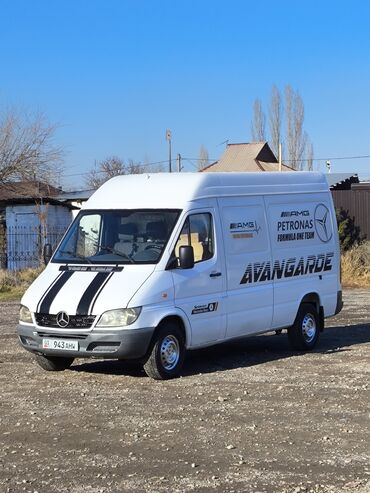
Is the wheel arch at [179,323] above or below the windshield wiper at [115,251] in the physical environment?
below

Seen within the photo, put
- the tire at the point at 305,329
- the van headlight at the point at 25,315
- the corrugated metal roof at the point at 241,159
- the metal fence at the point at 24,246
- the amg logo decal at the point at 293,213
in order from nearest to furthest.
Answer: the van headlight at the point at 25,315 < the amg logo decal at the point at 293,213 < the tire at the point at 305,329 < the metal fence at the point at 24,246 < the corrugated metal roof at the point at 241,159

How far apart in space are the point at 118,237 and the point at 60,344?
5.18ft

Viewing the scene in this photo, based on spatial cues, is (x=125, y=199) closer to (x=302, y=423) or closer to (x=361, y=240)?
(x=302, y=423)

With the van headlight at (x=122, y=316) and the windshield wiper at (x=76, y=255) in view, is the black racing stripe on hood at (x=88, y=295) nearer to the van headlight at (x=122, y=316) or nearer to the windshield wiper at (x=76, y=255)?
the van headlight at (x=122, y=316)

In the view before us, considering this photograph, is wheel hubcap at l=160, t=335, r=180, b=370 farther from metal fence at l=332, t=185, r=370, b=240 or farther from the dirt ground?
metal fence at l=332, t=185, r=370, b=240

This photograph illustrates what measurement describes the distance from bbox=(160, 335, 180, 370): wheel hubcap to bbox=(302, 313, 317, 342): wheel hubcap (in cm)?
287

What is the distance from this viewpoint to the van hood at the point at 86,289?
364 inches

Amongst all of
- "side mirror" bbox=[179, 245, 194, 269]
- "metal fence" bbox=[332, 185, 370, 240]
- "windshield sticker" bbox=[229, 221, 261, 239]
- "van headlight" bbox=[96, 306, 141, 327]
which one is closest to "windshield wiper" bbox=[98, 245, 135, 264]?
"side mirror" bbox=[179, 245, 194, 269]

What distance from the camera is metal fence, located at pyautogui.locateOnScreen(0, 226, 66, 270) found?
26.2m

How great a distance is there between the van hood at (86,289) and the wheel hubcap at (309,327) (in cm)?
337

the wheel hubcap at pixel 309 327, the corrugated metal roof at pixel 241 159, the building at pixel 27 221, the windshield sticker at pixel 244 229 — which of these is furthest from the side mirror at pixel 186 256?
the corrugated metal roof at pixel 241 159

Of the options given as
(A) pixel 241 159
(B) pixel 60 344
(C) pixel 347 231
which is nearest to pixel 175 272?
(B) pixel 60 344

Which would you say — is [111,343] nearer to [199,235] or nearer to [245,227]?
[199,235]

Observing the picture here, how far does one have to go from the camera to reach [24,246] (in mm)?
28875
